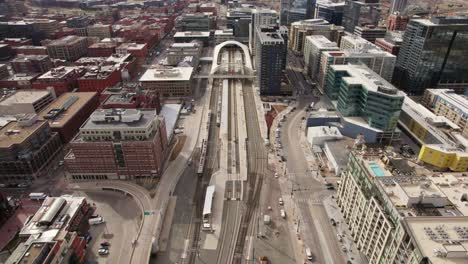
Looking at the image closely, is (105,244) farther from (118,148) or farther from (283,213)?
(283,213)

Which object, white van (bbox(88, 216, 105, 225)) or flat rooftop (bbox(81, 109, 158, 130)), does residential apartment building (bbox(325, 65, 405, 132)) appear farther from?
white van (bbox(88, 216, 105, 225))

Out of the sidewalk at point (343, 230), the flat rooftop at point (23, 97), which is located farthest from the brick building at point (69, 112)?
the sidewalk at point (343, 230)

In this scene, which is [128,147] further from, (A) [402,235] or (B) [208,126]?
(A) [402,235]

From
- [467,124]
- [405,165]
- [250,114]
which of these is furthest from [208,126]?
[467,124]

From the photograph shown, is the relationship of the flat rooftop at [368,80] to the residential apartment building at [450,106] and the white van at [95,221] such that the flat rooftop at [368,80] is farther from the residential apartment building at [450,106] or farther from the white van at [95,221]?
the white van at [95,221]

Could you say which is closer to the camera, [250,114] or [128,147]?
[128,147]

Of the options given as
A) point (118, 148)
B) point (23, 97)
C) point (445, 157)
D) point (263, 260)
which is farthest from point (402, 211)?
point (23, 97)

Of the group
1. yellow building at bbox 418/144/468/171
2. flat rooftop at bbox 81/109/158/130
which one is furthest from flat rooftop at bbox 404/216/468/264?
flat rooftop at bbox 81/109/158/130
